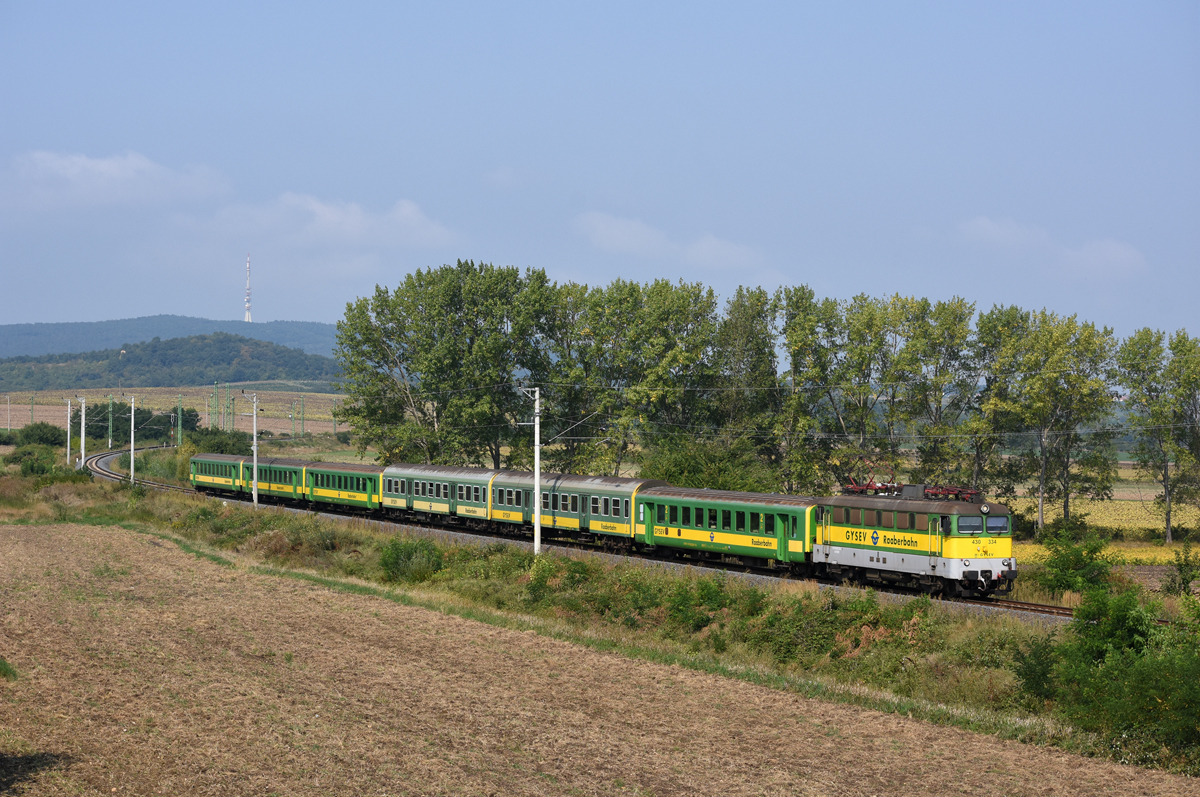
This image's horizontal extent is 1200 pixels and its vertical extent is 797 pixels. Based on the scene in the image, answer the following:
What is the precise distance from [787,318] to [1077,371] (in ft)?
62.8

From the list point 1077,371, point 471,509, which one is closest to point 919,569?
point 471,509

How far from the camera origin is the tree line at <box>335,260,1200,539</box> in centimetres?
6256

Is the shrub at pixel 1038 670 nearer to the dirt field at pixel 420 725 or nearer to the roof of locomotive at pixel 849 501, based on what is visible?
the dirt field at pixel 420 725

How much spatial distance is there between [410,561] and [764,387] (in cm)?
3743

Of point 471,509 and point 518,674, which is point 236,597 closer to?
point 518,674

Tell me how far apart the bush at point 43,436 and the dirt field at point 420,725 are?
4767 inches

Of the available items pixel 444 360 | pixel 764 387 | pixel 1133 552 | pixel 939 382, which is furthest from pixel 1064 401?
pixel 444 360

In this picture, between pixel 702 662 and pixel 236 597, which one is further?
pixel 236 597

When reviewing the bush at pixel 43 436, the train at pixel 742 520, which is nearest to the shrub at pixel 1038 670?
the train at pixel 742 520

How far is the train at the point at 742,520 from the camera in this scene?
29.8 m

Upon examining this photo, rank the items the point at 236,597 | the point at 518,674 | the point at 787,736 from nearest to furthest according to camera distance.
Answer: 1. the point at 787,736
2. the point at 518,674
3. the point at 236,597

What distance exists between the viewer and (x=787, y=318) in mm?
70188

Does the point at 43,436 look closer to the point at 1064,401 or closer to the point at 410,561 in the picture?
the point at 410,561

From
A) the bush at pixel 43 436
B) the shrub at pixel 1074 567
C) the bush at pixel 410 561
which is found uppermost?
the shrub at pixel 1074 567
